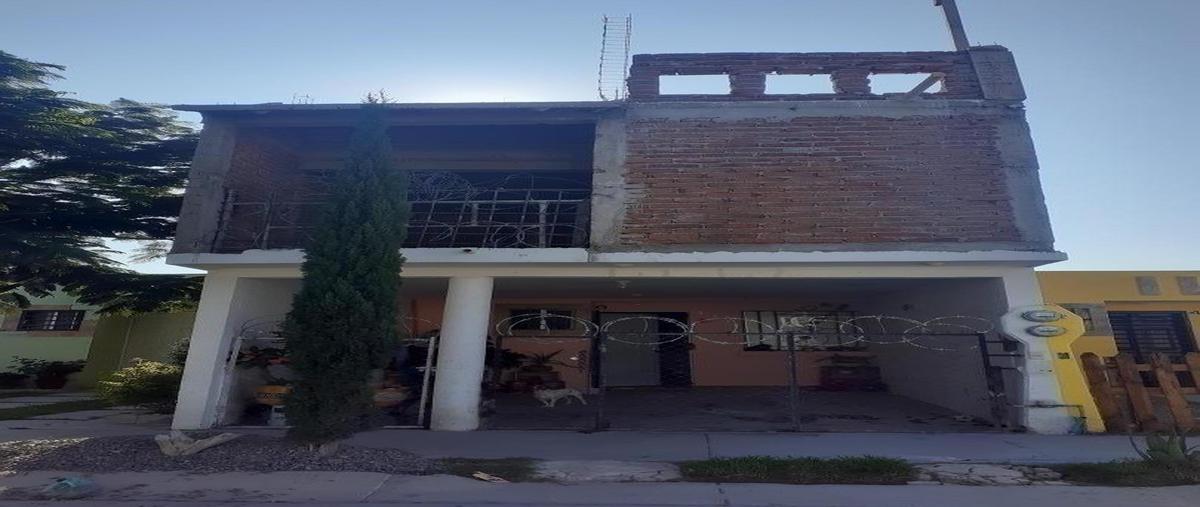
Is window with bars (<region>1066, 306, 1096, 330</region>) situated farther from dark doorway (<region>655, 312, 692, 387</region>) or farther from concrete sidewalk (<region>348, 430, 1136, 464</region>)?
dark doorway (<region>655, 312, 692, 387</region>)

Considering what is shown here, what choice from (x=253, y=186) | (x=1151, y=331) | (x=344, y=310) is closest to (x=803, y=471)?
(x=344, y=310)

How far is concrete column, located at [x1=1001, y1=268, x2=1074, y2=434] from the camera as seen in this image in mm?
7551

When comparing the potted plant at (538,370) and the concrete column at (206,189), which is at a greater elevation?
the concrete column at (206,189)

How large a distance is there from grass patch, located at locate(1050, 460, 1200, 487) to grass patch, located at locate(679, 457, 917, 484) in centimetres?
Answer: 149

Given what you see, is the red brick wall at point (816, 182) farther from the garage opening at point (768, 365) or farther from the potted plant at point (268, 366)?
the potted plant at point (268, 366)

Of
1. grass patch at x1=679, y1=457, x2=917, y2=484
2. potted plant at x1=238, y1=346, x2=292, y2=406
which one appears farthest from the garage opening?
potted plant at x1=238, y1=346, x2=292, y2=406

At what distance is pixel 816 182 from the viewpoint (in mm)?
8430

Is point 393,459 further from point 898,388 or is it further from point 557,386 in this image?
point 898,388

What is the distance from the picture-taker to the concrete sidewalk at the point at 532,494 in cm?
456

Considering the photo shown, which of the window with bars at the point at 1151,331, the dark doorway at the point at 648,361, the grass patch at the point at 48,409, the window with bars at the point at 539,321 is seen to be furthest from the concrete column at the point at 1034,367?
the grass patch at the point at 48,409

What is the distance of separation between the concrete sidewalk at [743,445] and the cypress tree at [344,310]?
102cm

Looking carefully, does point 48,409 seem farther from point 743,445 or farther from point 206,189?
point 743,445

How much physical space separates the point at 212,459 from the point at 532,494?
3668mm

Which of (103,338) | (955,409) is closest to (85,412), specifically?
(103,338)
